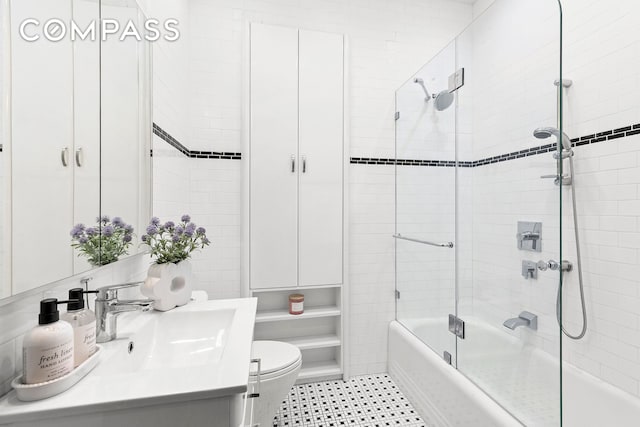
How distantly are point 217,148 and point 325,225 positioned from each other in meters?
0.92

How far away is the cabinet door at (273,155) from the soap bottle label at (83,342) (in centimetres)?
137

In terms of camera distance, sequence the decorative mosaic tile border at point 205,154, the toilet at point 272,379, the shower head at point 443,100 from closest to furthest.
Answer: the toilet at point 272,379 < the shower head at point 443,100 < the decorative mosaic tile border at point 205,154

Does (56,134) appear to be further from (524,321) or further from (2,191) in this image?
(524,321)

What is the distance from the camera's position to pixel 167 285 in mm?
1268

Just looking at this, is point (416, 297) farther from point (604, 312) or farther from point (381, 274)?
point (604, 312)

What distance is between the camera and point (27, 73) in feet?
2.48

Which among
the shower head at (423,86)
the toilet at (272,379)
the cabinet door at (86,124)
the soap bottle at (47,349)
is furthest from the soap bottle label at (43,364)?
the shower head at (423,86)

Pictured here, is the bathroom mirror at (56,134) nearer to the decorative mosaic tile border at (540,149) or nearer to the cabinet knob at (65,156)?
the cabinet knob at (65,156)

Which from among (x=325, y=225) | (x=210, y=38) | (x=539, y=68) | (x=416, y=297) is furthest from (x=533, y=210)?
(x=210, y=38)

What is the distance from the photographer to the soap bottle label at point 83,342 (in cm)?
81

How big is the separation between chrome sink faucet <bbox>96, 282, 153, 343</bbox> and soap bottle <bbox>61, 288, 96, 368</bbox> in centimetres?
16

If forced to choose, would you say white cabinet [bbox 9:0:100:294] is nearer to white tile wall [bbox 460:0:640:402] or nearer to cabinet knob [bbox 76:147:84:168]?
cabinet knob [bbox 76:147:84:168]

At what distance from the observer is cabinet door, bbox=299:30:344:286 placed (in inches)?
89.5

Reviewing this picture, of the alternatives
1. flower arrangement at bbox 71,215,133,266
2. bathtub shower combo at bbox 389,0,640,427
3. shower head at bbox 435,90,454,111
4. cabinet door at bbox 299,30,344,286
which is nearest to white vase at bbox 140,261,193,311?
flower arrangement at bbox 71,215,133,266
